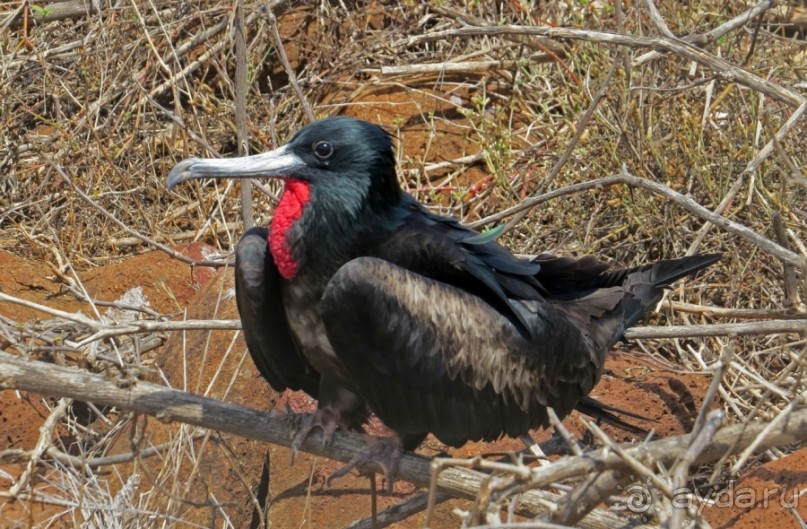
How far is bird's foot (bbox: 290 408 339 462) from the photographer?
2492 millimetres

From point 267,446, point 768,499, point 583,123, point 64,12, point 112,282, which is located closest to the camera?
point 768,499

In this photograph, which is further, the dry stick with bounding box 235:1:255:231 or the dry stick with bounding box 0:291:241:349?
the dry stick with bounding box 235:1:255:231

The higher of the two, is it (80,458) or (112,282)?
(80,458)

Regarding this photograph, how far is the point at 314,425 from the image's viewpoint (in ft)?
8.30

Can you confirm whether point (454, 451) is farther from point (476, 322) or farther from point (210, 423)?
point (210, 423)

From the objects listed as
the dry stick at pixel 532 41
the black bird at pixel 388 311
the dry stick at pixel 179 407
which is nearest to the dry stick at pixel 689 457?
the dry stick at pixel 179 407

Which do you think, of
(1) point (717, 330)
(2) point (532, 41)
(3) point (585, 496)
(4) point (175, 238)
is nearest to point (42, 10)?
(4) point (175, 238)

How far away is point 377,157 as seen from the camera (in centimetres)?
259

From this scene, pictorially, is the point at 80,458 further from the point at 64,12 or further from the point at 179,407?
the point at 64,12

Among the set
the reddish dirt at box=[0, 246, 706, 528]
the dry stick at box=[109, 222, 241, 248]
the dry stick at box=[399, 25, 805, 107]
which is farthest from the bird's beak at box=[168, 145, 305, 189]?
the dry stick at box=[109, 222, 241, 248]

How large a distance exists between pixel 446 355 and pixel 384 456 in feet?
0.82

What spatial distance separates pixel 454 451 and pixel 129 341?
1.12 metres

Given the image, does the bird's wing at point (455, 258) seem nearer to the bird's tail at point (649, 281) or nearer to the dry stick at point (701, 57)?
the bird's tail at point (649, 281)

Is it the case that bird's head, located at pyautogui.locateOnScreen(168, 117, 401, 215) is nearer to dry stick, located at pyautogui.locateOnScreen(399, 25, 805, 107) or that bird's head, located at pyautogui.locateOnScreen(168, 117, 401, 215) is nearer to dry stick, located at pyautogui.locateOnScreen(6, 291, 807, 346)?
dry stick, located at pyautogui.locateOnScreen(6, 291, 807, 346)
